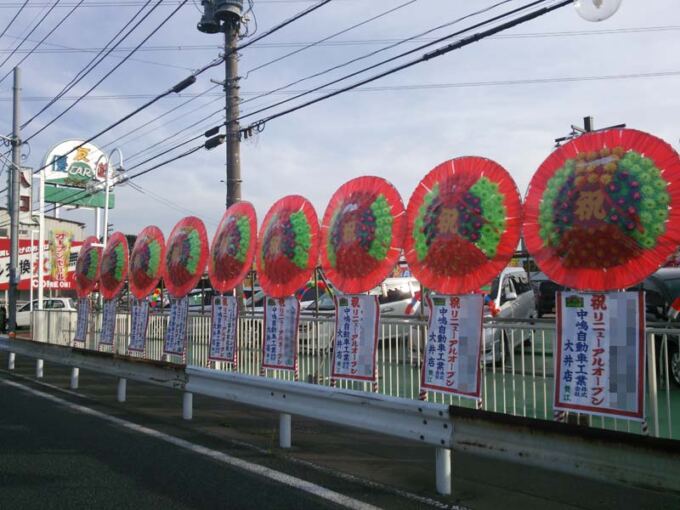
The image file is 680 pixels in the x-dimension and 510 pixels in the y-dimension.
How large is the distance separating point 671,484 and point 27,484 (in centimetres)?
465

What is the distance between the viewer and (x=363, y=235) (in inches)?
279

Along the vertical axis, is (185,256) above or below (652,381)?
above

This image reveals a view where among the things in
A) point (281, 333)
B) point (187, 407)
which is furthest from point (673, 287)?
point (187, 407)

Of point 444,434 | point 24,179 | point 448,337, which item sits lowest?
point 444,434

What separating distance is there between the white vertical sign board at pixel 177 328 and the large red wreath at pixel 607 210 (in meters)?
6.35

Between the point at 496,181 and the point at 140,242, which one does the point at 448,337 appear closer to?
the point at 496,181

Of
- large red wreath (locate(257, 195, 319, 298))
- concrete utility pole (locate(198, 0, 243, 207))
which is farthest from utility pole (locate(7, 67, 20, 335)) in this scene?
large red wreath (locate(257, 195, 319, 298))

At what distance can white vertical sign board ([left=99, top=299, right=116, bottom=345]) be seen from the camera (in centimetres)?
1220

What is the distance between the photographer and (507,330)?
620 cm

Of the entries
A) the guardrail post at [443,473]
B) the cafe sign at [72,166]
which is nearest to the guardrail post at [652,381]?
the guardrail post at [443,473]

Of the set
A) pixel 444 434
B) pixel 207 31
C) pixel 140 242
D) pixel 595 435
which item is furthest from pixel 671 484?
pixel 207 31

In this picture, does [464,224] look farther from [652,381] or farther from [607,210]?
[652,381]

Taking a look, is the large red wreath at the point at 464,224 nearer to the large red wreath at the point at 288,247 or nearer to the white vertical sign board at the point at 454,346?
the white vertical sign board at the point at 454,346

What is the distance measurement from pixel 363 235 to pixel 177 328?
4.43 metres
